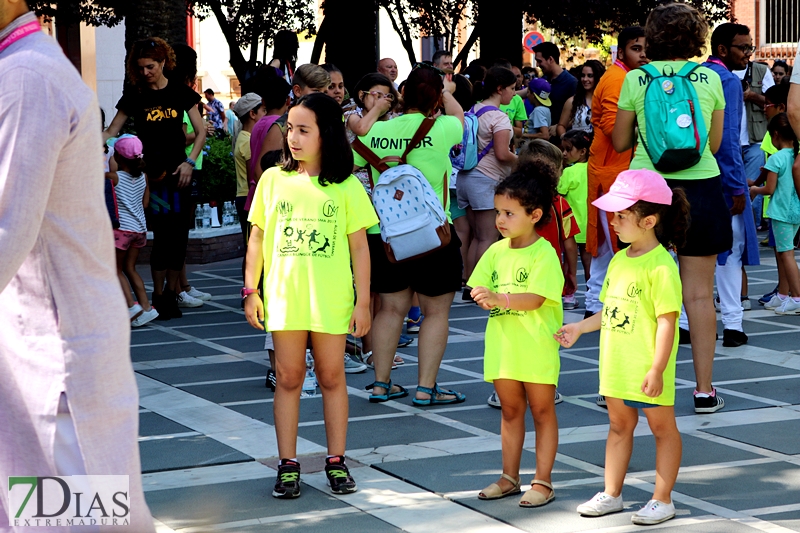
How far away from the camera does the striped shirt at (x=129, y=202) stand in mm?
9695

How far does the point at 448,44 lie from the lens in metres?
28.8

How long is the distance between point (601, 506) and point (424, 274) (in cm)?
236

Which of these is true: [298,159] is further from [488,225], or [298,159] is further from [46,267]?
[488,225]

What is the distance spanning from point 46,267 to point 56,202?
0.50ft

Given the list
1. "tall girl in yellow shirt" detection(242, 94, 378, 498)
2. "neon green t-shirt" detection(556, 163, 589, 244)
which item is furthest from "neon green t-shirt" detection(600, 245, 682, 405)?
"neon green t-shirt" detection(556, 163, 589, 244)

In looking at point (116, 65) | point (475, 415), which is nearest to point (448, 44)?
point (116, 65)

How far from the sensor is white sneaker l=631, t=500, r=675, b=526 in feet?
14.9

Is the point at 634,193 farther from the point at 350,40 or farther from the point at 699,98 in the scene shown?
the point at 350,40

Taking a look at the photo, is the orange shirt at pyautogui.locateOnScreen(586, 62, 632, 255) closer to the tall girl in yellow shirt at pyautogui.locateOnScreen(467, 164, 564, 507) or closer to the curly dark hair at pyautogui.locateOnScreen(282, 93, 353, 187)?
the tall girl in yellow shirt at pyautogui.locateOnScreen(467, 164, 564, 507)

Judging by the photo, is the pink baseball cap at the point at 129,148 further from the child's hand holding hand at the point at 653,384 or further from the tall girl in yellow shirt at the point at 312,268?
the child's hand holding hand at the point at 653,384

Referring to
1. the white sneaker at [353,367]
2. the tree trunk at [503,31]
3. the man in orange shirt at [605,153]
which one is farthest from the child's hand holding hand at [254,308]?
the tree trunk at [503,31]

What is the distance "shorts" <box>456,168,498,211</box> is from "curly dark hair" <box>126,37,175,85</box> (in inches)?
111

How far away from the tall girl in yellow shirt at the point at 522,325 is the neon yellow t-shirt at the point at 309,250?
61 cm

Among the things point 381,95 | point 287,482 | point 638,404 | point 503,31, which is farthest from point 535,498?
point 503,31
